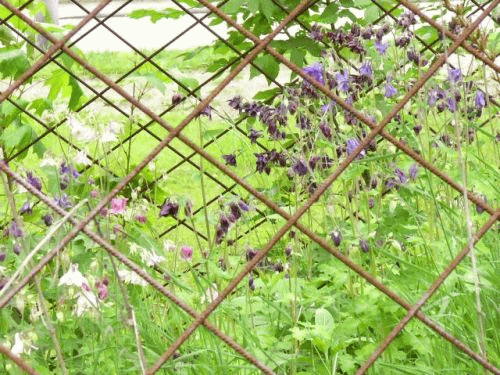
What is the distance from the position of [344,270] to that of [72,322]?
61 cm

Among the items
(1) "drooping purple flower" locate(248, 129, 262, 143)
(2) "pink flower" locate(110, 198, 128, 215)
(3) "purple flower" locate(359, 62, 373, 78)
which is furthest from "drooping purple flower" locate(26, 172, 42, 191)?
(3) "purple flower" locate(359, 62, 373, 78)

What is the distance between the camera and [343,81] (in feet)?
8.27

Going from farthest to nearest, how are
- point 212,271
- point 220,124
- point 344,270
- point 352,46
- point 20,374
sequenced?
point 220,124, point 352,46, point 344,270, point 212,271, point 20,374

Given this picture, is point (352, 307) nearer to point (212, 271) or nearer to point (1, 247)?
point (212, 271)

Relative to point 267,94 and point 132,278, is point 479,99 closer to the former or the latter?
point 267,94

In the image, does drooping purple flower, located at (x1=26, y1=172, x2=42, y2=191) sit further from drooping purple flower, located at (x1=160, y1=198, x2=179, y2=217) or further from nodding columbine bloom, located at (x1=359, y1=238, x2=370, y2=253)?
nodding columbine bloom, located at (x1=359, y1=238, x2=370, y2=253)

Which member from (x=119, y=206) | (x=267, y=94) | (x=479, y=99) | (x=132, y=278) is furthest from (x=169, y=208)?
(x=267, y=94)

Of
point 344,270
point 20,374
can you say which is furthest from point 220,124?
point 20,374

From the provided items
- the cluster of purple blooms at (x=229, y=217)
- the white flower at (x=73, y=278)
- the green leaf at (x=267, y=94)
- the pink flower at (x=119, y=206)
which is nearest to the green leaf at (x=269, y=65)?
the green leaf at (x=267, y=94)

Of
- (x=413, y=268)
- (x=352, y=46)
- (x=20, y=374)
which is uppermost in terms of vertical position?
(x=352, y=46)

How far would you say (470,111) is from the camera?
9.73 ft

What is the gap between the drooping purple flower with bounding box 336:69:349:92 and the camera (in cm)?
251

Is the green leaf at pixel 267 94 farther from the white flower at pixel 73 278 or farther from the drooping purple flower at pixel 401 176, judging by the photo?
the white flower at pixel 73 278

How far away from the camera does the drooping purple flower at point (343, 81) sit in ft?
8.24
